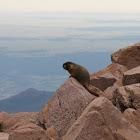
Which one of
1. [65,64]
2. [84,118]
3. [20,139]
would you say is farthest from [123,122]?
[65,64]

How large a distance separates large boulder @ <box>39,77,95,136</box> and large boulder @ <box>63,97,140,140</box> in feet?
9.66

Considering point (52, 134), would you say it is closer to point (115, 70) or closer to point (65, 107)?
point (65, 107)

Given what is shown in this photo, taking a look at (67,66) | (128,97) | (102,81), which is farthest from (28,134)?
(102,81)

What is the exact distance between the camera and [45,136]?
8617 mm

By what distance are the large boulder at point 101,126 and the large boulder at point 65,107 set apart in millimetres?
2944

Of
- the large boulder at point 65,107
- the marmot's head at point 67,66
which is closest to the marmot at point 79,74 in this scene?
the marmot's head at point 67,66

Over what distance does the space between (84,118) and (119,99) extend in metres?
4.52

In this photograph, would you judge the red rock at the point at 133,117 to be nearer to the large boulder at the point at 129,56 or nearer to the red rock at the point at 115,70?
the red rock at the point at 115,70

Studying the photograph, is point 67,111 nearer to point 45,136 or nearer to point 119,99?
point 119,99

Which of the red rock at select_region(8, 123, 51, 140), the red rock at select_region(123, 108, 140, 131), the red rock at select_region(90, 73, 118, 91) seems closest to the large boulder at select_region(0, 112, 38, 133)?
the red rock at select_region(8, 123, 51, 140)

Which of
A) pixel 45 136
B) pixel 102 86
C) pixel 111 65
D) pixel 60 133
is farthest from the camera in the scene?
pixel 111 65

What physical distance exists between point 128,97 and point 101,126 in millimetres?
4357

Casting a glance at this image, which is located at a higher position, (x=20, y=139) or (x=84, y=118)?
(x=84, y=118)

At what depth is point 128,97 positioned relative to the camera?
39.0ft
